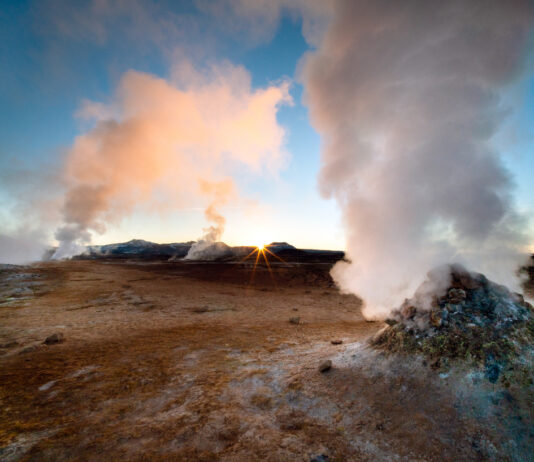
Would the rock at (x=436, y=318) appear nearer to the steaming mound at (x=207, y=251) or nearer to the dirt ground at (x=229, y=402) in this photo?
the dirt ground at (x=229, y=402)

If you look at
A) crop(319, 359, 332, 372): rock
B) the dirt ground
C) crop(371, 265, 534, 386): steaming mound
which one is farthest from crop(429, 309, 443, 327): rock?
crop(319, 359, 332, 372): rock

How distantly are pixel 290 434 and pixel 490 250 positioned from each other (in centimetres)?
577

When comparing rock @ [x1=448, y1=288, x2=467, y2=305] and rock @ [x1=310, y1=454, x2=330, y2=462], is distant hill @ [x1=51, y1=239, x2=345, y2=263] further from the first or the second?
rock @ [x1=310, y1=454, x2=330, y2=462]

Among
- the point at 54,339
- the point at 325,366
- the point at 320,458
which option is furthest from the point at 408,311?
the point at 54,339

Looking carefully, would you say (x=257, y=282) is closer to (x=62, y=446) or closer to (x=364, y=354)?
(x=364, y=354)

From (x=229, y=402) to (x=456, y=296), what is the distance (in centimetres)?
475

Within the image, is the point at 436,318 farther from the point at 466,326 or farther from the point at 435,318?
the point at 466,326

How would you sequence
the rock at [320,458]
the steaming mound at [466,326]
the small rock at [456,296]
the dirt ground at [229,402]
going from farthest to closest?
the small rock at [456,296] → the steaming mound at [466,326] → the dirt ground at [229,402] → the rock at [320,458]

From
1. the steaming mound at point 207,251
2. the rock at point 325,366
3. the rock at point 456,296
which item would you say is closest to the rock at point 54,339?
the rock at point 325,366

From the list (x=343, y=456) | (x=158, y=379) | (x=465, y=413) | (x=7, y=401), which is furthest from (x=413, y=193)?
(x=7, y=401)

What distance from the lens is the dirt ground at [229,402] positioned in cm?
303

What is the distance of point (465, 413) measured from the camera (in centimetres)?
332

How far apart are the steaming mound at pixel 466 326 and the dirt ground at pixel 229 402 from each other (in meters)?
0.42

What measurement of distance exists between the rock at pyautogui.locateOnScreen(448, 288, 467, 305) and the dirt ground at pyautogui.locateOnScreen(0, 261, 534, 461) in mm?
1520
